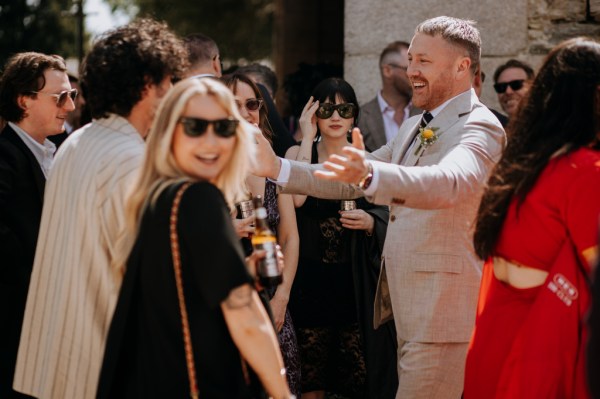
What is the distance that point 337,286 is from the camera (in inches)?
233

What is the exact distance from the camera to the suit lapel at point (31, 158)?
459 cm

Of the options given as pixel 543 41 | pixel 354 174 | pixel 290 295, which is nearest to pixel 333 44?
pixel 543 41

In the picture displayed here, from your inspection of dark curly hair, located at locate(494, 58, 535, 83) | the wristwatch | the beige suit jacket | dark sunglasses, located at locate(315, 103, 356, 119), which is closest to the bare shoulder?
dark sunglasses, located at locate(315, 103, 356, 119)

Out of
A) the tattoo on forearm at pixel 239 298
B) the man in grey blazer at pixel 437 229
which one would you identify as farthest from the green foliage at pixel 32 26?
the tattoo on forearm at pixel 239 298

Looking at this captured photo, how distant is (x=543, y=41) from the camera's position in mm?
7430

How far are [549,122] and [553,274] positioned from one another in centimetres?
55

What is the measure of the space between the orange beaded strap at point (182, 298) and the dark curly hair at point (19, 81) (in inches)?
93.8

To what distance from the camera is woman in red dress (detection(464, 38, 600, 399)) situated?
10.7 ft

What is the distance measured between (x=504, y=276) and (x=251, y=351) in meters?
1.10

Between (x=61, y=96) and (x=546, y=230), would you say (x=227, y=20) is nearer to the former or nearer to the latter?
(x=61, y=96)

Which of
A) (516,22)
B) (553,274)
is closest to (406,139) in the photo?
(553,274)

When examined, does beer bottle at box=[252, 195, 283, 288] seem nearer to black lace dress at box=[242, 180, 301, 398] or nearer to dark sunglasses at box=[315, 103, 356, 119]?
black lace dress at box=[242, 180, 301, 398]

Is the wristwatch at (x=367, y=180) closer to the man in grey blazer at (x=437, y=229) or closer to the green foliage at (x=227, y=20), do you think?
the man in grey blazer at (x=437, y=229)

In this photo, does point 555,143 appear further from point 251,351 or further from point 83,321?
point 83,321
